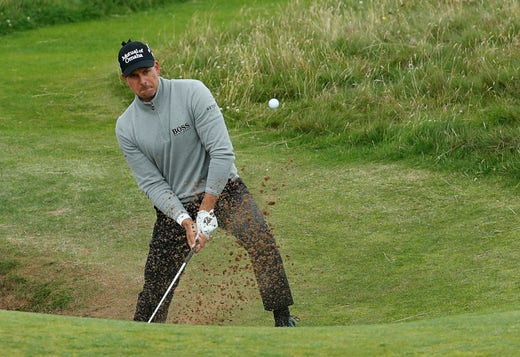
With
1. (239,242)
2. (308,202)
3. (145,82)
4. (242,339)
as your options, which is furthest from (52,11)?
(242,339)

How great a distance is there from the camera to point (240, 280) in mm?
7715

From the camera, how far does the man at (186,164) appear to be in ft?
20.5

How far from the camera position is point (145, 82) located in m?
6.32

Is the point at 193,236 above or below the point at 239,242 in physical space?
above

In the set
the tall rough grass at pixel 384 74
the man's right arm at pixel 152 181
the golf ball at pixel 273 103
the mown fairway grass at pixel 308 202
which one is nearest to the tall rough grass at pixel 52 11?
the mown fairway grass at pixel 308 202

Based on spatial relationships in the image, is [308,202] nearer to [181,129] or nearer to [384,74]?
[181,129]

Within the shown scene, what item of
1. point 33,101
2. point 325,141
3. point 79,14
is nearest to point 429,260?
point 325,141

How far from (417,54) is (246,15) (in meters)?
4.47

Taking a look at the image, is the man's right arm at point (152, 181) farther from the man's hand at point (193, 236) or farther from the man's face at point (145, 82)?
the man's face at point (145, 82)

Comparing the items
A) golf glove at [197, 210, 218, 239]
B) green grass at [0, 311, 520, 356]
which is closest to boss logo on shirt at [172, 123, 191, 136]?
golf glove at [197, 210, 218, 239]

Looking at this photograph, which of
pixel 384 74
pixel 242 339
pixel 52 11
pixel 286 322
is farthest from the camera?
pixel 52 11

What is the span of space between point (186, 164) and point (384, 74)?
594 cm

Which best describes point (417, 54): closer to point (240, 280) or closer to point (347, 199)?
point (347, 199)

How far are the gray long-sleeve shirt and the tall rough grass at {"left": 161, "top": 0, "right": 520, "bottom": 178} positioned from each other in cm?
365
